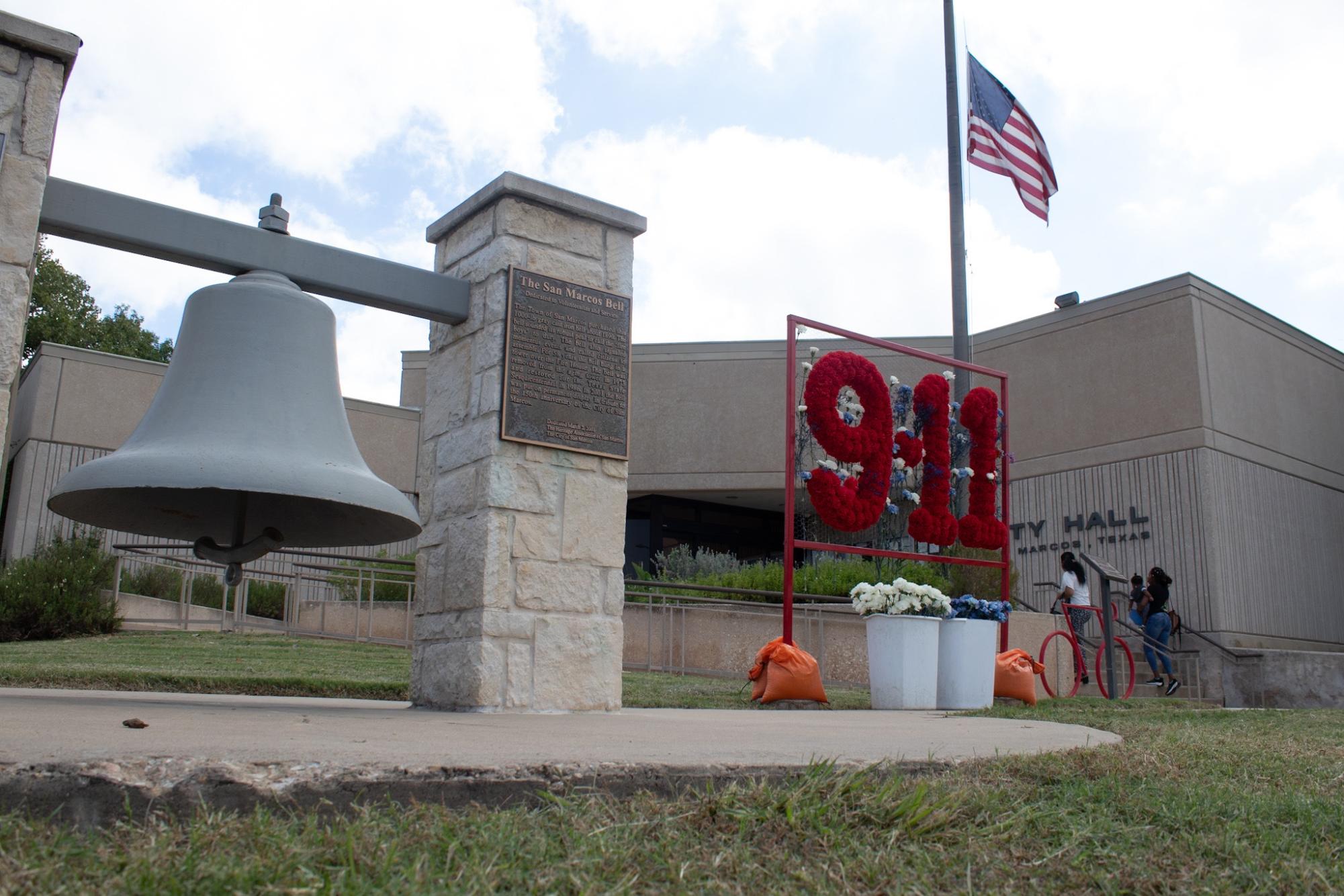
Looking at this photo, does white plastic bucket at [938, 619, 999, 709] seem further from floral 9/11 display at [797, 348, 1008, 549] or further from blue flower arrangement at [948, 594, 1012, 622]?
floral 9/11 display at [797, 348, 1008, 549]

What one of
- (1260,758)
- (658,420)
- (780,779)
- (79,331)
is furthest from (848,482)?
(79,331)

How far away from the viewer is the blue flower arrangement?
29.7ft

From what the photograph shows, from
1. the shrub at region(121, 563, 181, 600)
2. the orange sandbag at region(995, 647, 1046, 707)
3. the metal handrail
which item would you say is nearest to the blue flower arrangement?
the orange sandbag at region(995, 647, 1046, 707)

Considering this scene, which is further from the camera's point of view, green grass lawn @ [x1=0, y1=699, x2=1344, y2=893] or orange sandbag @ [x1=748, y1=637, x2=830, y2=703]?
orange sandbag @ [x1=748, y1=637, x2=830, y2=703]

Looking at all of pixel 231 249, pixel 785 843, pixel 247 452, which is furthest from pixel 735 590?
→ pixel 785 843

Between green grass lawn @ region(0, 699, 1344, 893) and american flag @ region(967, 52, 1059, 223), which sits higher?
american flag @ region(967, 52, 1059, 223)

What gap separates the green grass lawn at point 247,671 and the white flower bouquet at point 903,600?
2.49 feet

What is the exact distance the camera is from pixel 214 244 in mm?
4625

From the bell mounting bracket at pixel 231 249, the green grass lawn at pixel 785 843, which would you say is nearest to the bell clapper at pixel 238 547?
the bell mounting bracket at pixel 231 249

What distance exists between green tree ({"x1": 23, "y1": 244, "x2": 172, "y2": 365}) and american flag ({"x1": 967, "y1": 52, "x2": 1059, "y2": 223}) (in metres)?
20.4

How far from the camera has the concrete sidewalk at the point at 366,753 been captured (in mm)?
2051

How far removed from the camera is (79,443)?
64.7ft

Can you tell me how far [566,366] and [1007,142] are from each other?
11.9 metres

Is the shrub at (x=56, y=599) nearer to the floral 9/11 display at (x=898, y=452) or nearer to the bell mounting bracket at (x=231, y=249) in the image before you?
the floral 9/11 display at (x=898, y=452)
